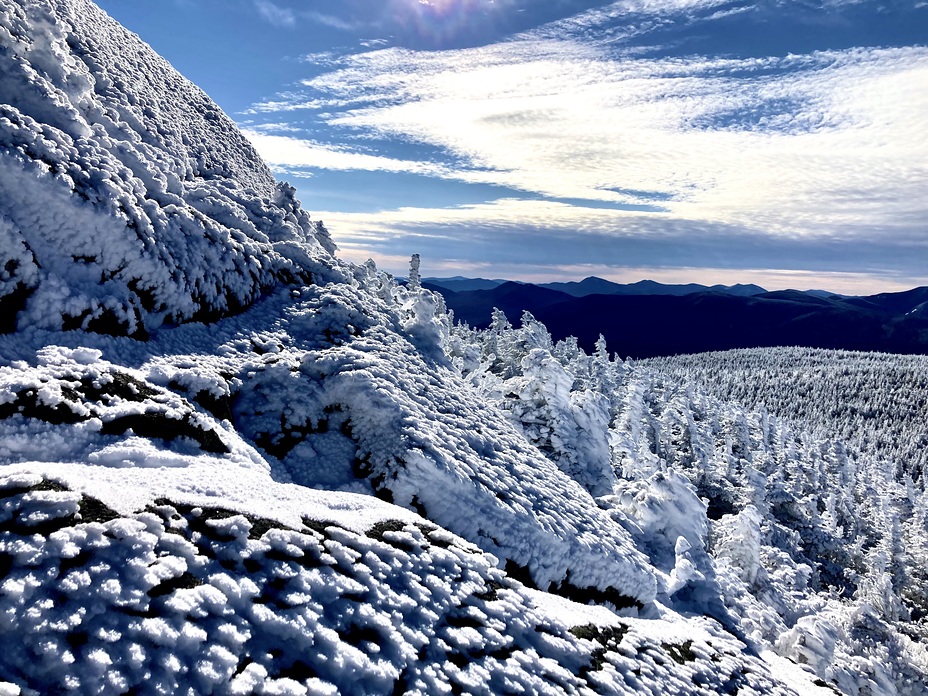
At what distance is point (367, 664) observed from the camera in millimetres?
7336

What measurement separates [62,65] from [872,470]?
466 ft

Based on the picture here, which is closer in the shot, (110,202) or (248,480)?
(248,480)

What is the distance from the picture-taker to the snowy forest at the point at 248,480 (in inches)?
266

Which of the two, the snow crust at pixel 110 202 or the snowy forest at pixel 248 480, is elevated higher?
the snow crust at pixel 110 202

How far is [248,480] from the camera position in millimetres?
10648

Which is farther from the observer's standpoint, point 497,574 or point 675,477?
point 675,477

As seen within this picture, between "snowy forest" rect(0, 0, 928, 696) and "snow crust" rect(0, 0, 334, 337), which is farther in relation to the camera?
"snow crust" rect(0, 0, 334, 337)

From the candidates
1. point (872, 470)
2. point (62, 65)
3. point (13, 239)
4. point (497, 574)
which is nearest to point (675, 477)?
point (497, 574)

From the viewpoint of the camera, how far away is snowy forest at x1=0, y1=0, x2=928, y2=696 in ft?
22.2

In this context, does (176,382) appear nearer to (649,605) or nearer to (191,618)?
(191,618)

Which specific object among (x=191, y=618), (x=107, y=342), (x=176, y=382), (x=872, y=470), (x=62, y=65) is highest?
(x=62, y=65)

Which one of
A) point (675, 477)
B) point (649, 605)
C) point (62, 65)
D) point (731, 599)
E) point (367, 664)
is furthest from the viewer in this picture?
point (675, 477)

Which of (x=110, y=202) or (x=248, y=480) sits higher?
(x=110, y=202)

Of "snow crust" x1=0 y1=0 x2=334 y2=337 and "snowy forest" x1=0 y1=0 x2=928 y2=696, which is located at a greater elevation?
"snow crust" x1=0 y1=0 x2=334 y2=337
